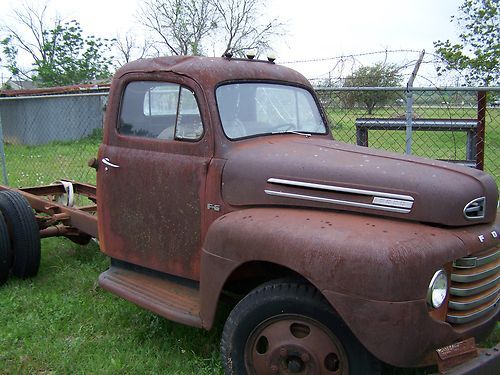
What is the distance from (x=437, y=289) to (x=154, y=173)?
1.96 meters

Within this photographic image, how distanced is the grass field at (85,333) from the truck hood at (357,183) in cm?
107

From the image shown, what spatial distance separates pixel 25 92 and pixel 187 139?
1418 centimetres

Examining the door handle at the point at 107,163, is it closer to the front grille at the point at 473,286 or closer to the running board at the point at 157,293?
the running board at the point at 157,293

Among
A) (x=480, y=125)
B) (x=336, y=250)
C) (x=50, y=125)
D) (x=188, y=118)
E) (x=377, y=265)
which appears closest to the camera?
(x=377, y=265)

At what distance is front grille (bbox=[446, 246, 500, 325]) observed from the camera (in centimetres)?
254

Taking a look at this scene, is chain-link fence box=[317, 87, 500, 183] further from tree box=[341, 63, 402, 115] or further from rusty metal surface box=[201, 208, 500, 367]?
rusty metal surface box=[201, 208, 500, 367]

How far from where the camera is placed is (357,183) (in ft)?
9.10

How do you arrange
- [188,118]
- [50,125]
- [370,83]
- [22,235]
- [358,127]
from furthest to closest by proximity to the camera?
[50,125], [370,83], [358,127], [22,235], [188,118]

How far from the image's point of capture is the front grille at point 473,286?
2537mm

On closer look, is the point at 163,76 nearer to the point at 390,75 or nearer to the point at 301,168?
the point at 301,168

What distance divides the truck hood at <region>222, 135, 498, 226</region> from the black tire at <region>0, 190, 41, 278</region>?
7.56 ft

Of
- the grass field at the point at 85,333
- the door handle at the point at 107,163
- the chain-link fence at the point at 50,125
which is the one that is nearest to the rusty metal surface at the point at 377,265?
the grass field at the point at 85,333

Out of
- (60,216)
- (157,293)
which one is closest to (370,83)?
(60,216)

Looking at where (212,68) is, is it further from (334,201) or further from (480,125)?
(480,125)
